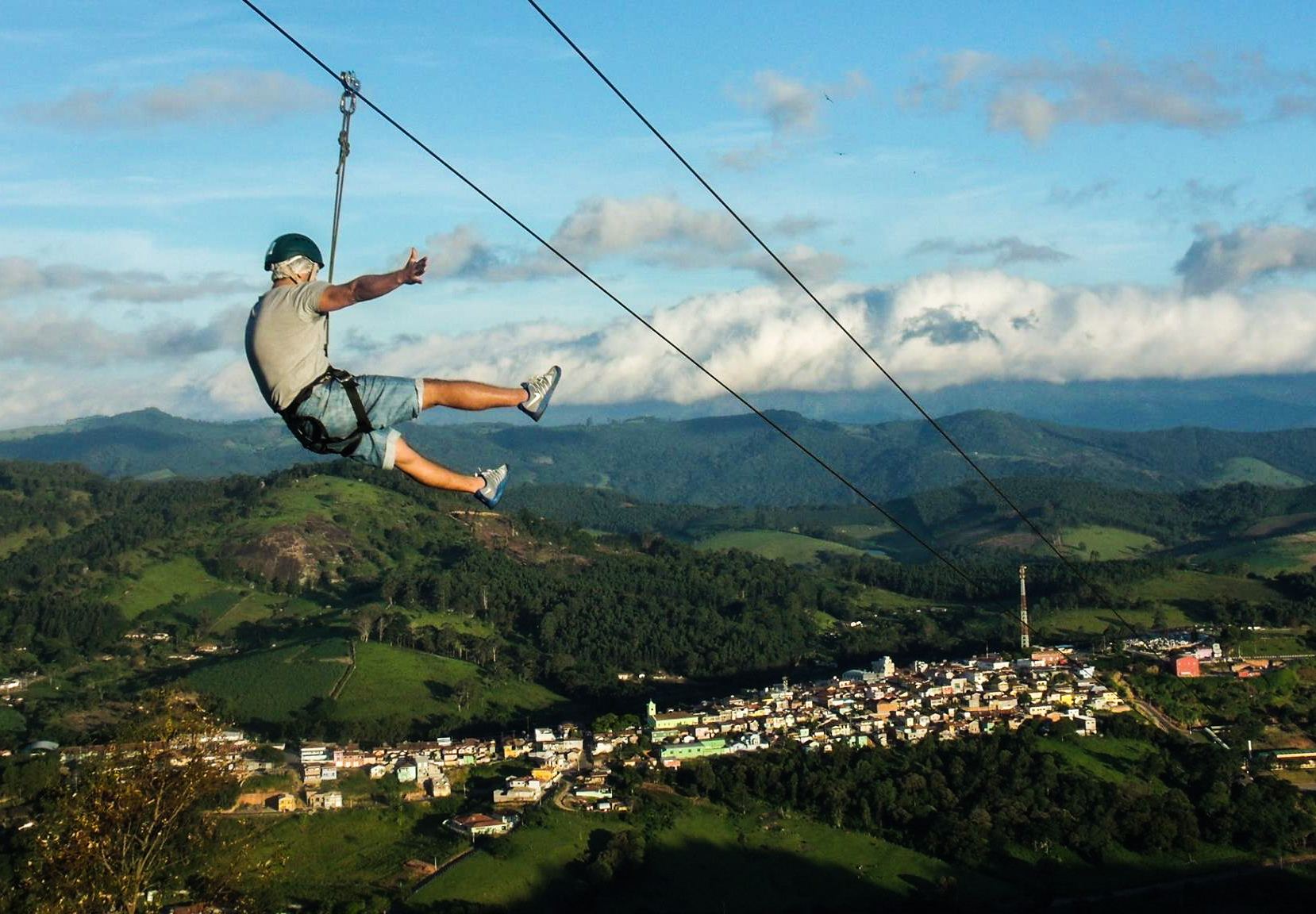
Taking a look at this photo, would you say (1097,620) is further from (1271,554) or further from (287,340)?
(287,340)

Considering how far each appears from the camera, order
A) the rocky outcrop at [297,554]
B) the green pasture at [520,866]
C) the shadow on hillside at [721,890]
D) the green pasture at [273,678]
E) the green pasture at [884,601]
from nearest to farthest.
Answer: the green pasture at [520,866] → the shadow on hillside at [721,890] → the green pasture at [273,678] → the rocky outcrop at [297,554] → the green pasture at [884,601]

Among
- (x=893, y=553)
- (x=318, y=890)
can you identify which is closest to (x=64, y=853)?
(x=318, y=890)

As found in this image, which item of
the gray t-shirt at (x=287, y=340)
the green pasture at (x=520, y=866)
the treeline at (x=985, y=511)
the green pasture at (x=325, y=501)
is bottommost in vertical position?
the green pasture at (x=520, y=866)

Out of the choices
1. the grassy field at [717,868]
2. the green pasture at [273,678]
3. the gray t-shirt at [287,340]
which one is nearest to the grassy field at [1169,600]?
the green pasture at [273,678]

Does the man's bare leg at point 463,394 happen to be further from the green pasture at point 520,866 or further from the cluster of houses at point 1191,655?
the cluster of houses at point 1191,655

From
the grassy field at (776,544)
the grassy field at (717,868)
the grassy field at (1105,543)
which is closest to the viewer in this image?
the grassy field at (717,868)

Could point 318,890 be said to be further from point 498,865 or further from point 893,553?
point 893,553
